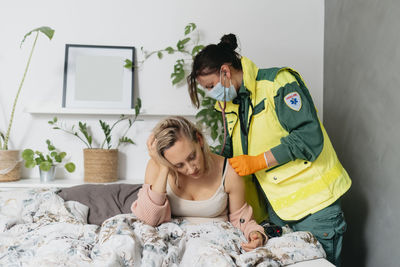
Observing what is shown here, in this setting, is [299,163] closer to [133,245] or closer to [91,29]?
[133,245]

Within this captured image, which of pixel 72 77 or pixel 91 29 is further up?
pixel 91 29

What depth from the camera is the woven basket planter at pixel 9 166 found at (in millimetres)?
2016

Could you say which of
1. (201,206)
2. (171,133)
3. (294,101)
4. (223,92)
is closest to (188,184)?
(201,206)

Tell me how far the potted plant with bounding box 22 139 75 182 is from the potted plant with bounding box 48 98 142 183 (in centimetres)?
12

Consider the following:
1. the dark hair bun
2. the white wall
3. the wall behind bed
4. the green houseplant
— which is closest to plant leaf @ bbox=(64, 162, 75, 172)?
the white wall

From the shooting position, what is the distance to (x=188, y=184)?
1411 mm

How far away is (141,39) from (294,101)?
133 cm

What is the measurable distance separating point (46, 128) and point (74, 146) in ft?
0.72

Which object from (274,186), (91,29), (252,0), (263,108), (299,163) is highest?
(252,0)

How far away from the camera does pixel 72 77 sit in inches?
86.7

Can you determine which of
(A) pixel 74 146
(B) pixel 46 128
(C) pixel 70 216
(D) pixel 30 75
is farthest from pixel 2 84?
(C) pixel 70 216

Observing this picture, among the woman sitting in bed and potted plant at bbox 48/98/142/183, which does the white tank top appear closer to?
the woman sitting in bed

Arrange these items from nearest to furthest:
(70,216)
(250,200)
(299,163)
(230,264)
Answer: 1. (230,264)
2. (299,163)
3. (70,216)
4. (250,200)

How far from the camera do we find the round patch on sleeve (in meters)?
1.27
